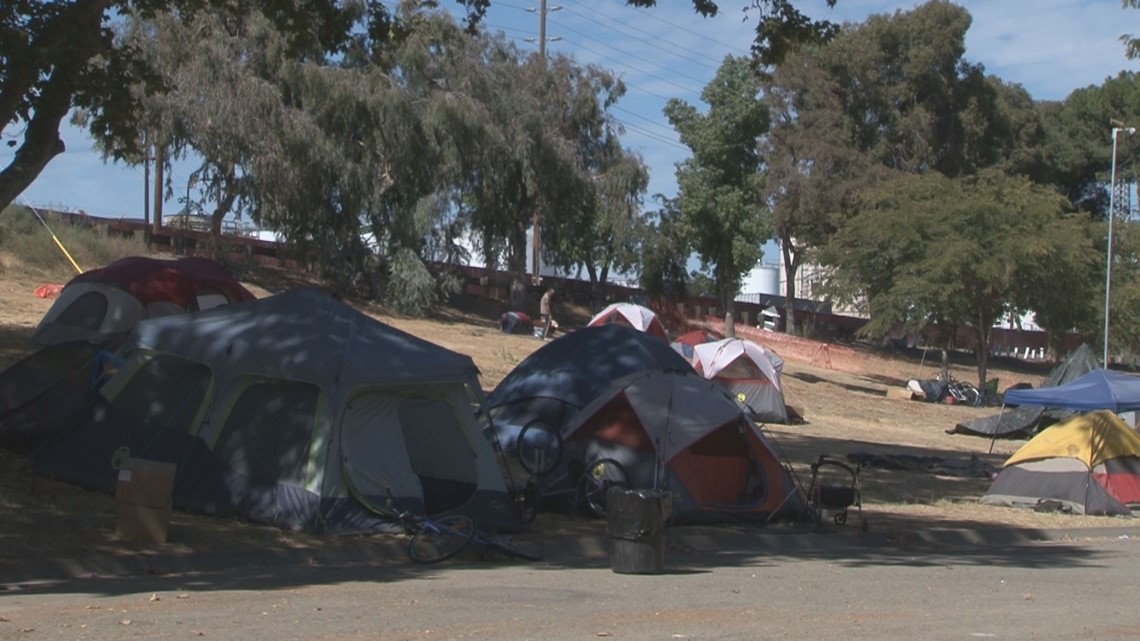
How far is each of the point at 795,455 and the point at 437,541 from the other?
12132 mm

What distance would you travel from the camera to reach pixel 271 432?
14367mm

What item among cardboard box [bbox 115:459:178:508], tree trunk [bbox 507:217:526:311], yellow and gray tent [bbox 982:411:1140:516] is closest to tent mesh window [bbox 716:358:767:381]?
yellow and gray tent [bbox 982:411:1140:516]

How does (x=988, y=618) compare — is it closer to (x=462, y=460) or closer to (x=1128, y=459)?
(x=462, y=460)

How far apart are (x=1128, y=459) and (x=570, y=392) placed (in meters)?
8.89

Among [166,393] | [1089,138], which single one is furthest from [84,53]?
[1089,138]

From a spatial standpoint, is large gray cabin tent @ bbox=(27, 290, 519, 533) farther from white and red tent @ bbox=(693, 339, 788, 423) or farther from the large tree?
white and red tent @ bbox=(693, 339, 788, 423)

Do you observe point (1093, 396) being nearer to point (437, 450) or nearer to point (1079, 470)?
point (1079, 470)

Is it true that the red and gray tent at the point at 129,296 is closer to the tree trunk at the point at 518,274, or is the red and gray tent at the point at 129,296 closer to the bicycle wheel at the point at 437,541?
the bicycle wheel at the point at 437,541

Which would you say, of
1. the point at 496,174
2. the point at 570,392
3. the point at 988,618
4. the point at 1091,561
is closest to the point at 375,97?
the point at 496,174

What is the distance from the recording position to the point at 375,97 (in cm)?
3803

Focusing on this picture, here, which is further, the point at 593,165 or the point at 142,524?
the point at 593,165

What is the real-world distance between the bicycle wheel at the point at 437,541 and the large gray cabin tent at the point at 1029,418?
21.1 meters

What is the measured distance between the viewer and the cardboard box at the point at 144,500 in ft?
41.2

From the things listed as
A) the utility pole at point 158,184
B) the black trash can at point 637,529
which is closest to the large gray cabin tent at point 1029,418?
the black trash can at point 637,529
